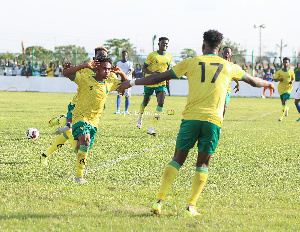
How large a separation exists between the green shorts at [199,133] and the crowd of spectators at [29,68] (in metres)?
34.7

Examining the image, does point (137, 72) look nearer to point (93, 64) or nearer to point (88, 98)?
point (88, 98)

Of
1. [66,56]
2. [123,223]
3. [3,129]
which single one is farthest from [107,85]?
[66,56]

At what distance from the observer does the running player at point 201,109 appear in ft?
15.2

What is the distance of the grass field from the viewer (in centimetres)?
433

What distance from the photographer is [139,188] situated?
19.0 feet

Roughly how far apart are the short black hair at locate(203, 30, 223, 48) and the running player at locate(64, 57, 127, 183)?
6.33 feet

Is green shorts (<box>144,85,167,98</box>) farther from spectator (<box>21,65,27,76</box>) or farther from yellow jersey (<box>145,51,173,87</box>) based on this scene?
spectator (<box>21,65,27,76</box>)

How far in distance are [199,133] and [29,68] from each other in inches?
1415

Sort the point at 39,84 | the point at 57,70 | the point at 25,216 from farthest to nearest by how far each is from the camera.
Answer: the point at 57,70 < the point at 39,84 < the point at 25,216

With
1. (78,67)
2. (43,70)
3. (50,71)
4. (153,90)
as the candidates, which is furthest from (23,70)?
(78,67)

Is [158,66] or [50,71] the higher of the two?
[50,71]

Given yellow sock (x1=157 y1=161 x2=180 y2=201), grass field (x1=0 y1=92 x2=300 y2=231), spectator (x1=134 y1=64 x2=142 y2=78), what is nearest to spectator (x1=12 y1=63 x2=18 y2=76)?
spectator (x1=134 y1=64 x2=142 y2=78)

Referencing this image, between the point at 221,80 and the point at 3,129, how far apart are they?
831cm

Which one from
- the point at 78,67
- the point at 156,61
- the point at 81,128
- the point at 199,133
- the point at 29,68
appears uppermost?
the point at 29,68
